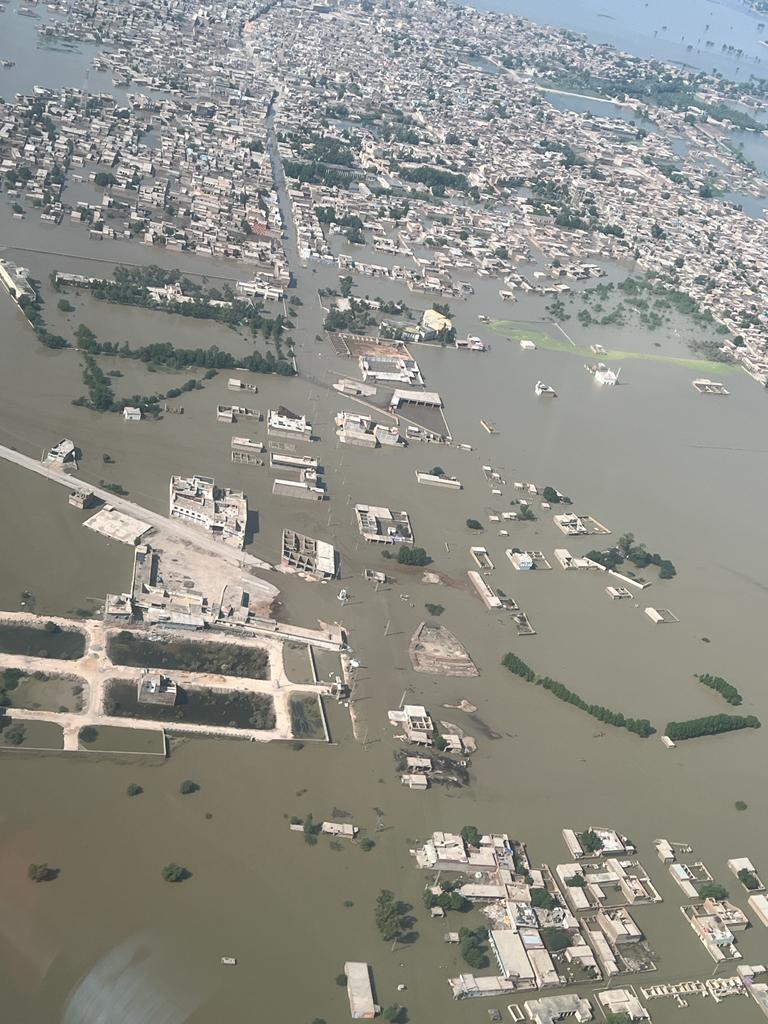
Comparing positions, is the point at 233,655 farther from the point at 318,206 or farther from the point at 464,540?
the point at 318,206

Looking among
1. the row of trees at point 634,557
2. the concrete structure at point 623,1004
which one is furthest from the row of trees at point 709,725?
the concrete structure at point 623,1004

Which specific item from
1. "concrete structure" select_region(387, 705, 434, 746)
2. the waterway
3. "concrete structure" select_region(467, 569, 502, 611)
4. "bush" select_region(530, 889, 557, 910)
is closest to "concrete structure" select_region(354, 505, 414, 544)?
"concrete structure" select_region(467, 569, 502, 611)

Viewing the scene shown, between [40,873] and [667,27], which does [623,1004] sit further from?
[667,27]

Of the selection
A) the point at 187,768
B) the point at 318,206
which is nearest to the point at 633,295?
the point at 318,206

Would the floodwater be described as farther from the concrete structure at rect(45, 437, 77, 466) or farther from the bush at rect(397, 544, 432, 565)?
the concrete structure at rect(45, 437, 77, 466)

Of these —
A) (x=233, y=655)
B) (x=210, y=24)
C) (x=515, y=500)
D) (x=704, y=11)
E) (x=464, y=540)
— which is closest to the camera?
(x=233, y=655)

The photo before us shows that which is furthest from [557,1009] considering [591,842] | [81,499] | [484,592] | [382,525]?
[81,499]
